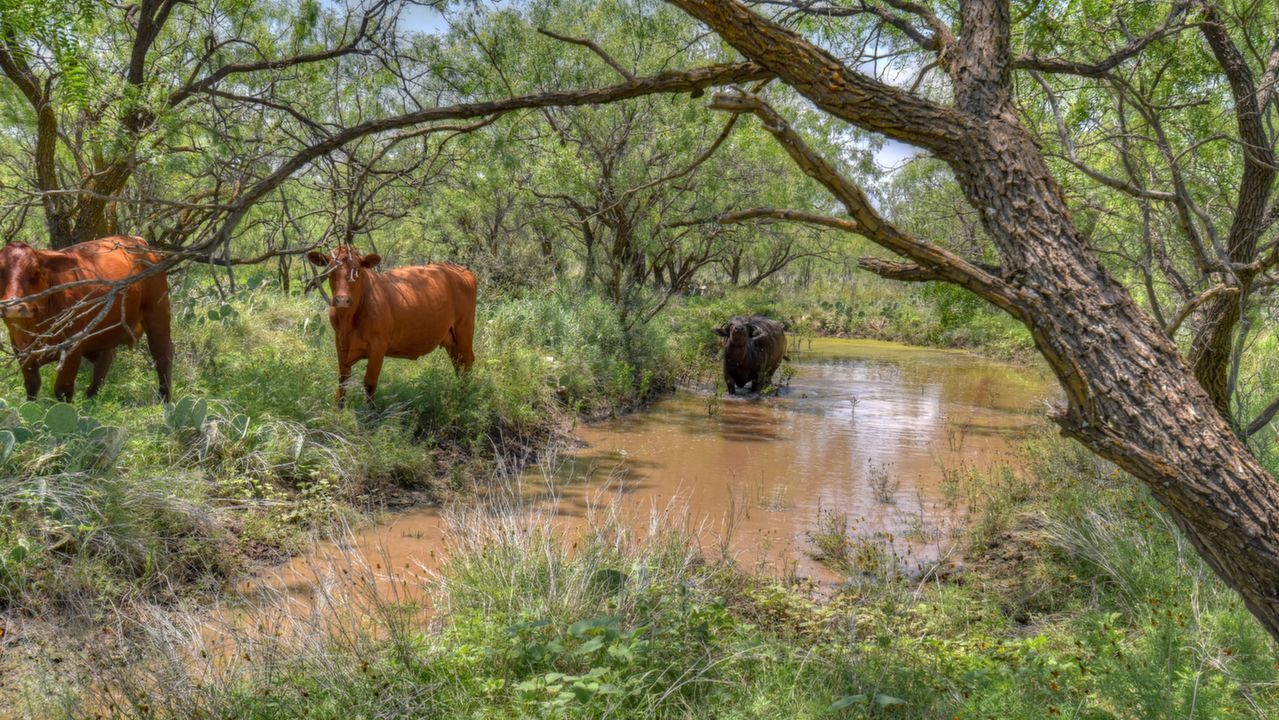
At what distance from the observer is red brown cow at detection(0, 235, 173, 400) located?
228 inches

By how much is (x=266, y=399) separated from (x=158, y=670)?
13.6 ft

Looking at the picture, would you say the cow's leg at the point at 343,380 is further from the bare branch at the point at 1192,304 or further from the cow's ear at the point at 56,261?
the bare branch at the point at 1192,304

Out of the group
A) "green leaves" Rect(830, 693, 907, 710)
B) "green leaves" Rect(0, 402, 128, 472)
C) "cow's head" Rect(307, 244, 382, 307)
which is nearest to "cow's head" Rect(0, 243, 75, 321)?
"green leaves" Rect(0, 402, 128, 472)

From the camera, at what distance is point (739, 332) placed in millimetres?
13195

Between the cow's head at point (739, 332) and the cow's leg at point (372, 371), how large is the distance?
256 inches

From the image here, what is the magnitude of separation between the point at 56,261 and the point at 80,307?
0.92 m

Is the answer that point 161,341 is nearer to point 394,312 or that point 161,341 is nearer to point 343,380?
point 343,380

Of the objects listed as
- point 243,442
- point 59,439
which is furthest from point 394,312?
point 59,439

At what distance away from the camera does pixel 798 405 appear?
12.9 m

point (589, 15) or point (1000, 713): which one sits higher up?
point (589, 15)

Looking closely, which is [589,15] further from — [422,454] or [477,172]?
[422,454]

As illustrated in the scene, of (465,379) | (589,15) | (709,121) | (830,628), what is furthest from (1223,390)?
(589,15)

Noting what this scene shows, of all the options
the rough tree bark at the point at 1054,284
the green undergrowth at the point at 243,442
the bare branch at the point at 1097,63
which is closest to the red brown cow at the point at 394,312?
the green undergrowth at the point at 243,442

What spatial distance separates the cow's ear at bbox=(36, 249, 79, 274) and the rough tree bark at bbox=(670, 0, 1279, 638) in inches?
216
